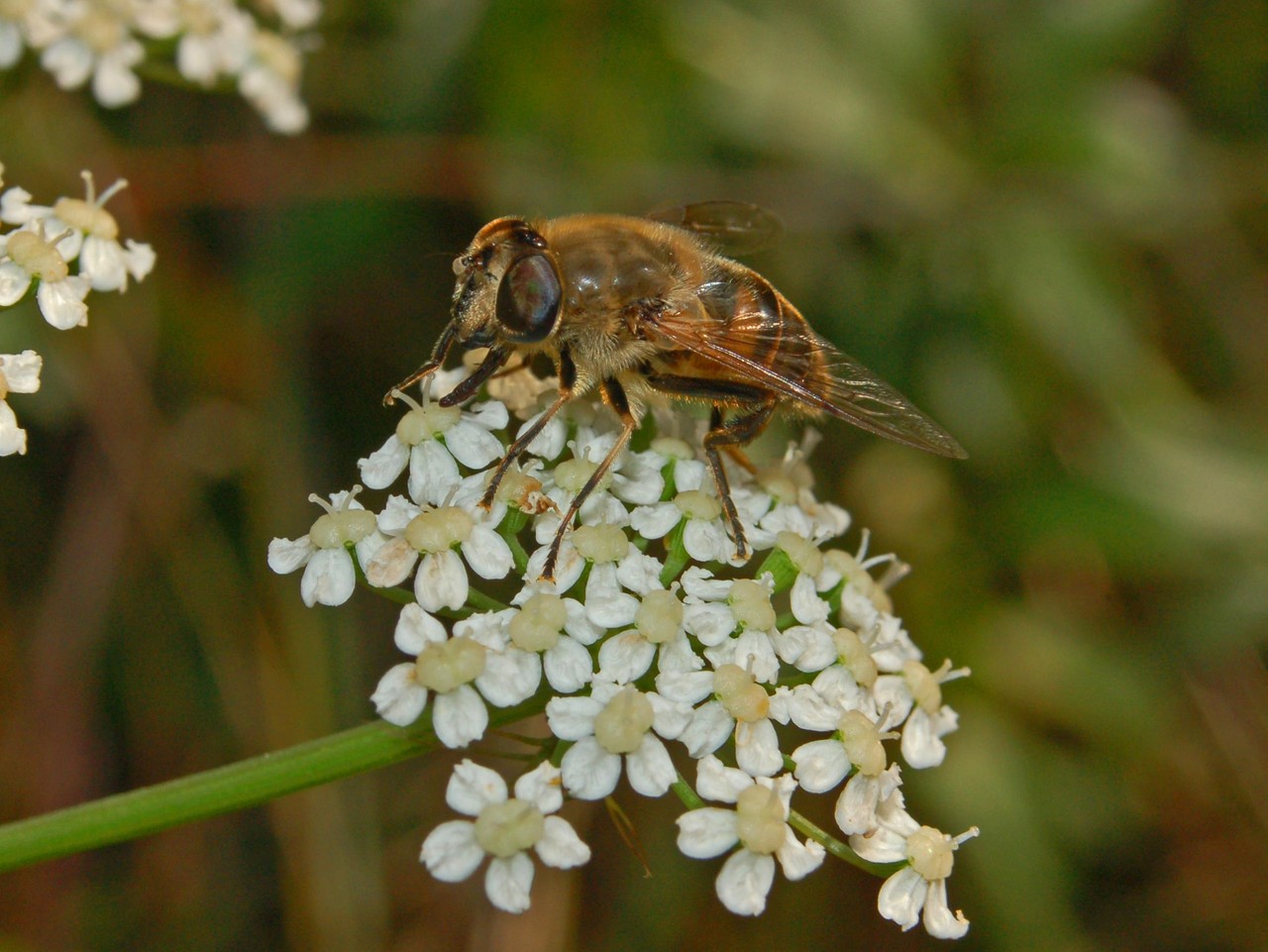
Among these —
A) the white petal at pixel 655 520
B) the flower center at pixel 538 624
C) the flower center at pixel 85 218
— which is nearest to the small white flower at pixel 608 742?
the flower center at pixel 538 624

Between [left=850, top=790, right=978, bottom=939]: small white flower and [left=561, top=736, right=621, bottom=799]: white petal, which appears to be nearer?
[left=561, top=736, right=621, bottom=799]: white petal

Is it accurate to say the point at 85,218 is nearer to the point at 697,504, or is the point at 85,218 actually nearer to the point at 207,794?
the point at 207,794

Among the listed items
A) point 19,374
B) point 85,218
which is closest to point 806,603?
point 19,374

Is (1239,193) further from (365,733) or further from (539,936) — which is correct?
(365,733)

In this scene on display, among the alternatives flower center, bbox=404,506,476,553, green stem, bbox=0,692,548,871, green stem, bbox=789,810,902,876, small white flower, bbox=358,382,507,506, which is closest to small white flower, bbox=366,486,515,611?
flower center, bbox=404,506,476,553

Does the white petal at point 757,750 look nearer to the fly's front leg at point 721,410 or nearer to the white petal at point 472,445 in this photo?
the fly's front leg at point 721,410

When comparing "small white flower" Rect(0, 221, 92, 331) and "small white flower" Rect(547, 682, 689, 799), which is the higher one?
"small white flower" Rect(0, 221, 92, 331)

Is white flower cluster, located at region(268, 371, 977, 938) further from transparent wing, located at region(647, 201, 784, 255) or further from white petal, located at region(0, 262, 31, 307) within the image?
transparent wing, located at region(647, 201, 784, 255)

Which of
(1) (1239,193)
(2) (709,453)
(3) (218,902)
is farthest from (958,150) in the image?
(3) (218,902)
